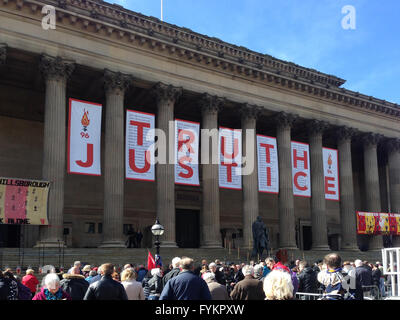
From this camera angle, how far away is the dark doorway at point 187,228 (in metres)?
37.5

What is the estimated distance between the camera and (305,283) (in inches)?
459

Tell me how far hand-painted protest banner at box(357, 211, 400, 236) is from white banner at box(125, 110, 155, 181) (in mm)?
19630

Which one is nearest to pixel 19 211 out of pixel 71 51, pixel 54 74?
pixel 54 74

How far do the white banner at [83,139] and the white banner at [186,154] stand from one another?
5107 millimetres

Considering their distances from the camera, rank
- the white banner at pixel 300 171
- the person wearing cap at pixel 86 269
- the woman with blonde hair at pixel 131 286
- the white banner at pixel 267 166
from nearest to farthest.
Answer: the woman with blonde hair at pixel 131 286, the person wearing cap at pixel 86 269, the white banner at pixel 267 166, the white banner at pixel 300 171

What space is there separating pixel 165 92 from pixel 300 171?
11.9 meters

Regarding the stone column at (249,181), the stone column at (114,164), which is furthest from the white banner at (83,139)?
the stone column at (249,181)

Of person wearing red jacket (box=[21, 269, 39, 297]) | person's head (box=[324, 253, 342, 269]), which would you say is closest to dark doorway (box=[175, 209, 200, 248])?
person wearing red jacket (box=[21, 269, 39, 297])

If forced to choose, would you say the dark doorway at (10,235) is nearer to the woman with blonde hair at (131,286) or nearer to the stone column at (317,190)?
the stone column at (317,190)

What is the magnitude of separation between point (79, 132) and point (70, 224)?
986 cm

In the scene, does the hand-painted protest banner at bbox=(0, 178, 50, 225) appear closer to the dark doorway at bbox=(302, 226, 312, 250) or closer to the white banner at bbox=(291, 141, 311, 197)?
the white banner at bbox=(291, 141, 311, 197)

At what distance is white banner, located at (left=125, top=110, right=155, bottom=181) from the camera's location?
27.2m

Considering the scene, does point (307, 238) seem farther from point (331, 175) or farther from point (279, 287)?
point (279, 287)
